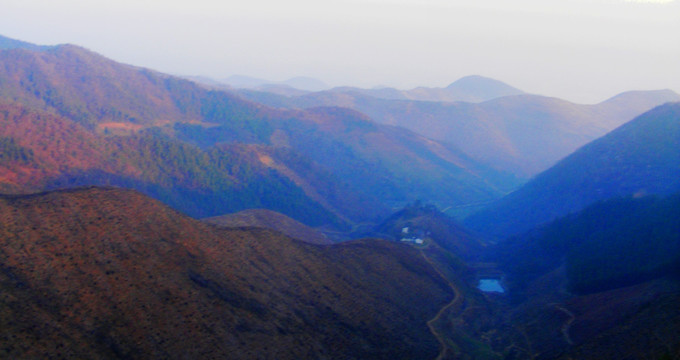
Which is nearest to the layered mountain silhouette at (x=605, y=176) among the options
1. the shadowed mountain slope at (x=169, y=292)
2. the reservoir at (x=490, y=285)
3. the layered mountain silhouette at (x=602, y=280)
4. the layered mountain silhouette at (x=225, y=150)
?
the layered mountain silhouette at (x=602, y=280)

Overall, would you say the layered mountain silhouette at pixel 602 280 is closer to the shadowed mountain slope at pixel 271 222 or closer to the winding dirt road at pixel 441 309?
the winding dirt road at pixel 441 309

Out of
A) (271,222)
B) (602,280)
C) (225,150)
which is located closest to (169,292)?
(602,280)

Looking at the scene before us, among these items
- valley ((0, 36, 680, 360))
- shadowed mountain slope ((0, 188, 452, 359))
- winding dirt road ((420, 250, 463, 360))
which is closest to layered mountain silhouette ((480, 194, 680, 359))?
valley ((0, 36, 680, 360))

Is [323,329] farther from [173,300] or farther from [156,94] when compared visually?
[156,94]

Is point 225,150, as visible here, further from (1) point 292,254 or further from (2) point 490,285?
(1) point 292,254

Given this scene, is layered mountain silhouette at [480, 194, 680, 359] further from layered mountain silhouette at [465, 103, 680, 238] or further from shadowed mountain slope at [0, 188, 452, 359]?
layered mountain silhouette at [465, 103, 680, 238]

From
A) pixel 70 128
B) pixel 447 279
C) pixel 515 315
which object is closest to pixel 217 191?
pixel 70 128
